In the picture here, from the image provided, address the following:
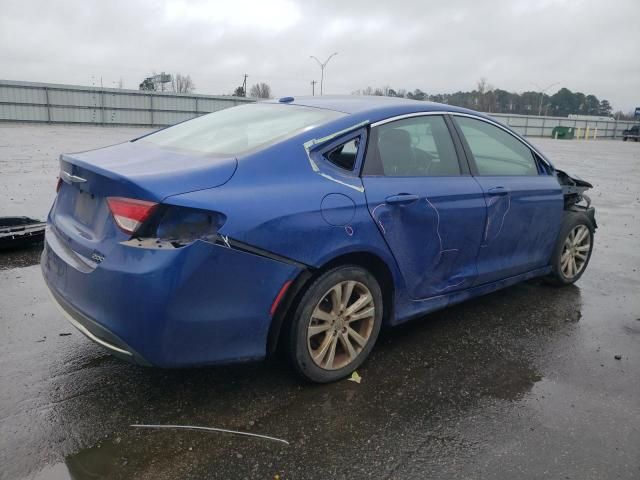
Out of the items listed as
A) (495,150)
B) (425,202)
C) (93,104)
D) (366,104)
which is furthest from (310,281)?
(93,104)

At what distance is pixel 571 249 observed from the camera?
191 inches

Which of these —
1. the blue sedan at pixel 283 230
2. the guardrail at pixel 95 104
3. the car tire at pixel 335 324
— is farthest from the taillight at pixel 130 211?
the guardrail at pixel 95 104

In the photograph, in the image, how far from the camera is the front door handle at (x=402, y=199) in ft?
9.96

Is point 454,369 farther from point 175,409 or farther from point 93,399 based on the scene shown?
point 93,399

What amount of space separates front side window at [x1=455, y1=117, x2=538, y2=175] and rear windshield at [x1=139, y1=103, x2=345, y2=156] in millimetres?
1171

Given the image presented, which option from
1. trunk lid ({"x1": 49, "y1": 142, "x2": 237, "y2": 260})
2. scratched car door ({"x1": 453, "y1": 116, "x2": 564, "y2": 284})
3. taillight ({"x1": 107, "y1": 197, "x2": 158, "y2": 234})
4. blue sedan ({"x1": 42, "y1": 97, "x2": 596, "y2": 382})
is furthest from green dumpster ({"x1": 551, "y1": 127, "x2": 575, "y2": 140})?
taillight ({"x1": 107, "y1": 197, "x2": 158, "y2": 234})

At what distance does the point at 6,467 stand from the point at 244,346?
1.14m

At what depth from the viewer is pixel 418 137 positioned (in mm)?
3439

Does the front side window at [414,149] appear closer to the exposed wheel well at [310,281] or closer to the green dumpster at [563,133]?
the exposed wheel well at [310,281]

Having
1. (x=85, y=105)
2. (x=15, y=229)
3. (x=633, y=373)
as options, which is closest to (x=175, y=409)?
(x=633, y=373)

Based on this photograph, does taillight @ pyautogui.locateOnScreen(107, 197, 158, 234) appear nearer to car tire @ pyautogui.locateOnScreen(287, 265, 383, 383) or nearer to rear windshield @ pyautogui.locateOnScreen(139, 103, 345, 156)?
rear windshield @ pyautogui.locateOnScreen(139, 103, 345, 156)

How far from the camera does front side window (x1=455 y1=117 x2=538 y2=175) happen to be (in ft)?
12.4

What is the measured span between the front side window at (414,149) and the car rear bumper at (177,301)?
966 millimetres

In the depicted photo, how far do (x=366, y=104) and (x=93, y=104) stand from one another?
3529cm
